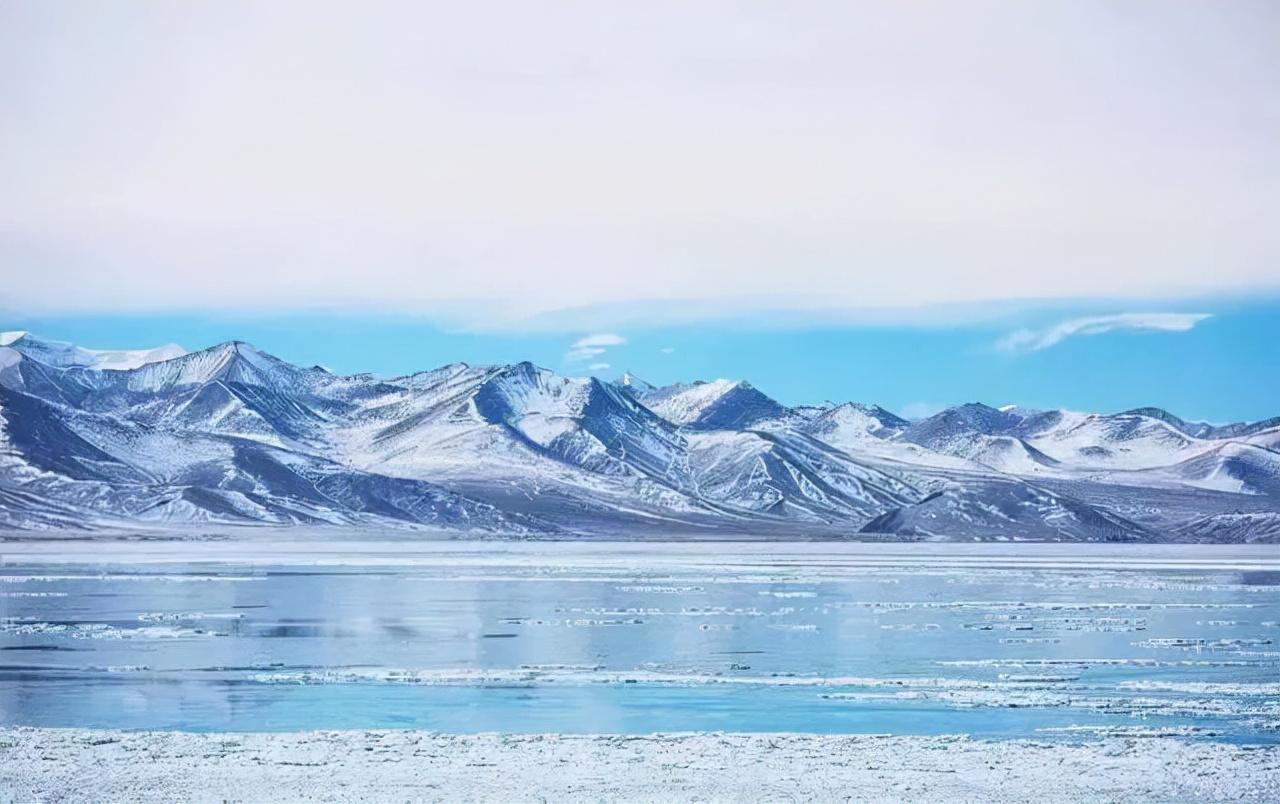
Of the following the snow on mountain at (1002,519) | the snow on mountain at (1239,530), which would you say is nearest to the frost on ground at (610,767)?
the snow on mountain at (1239,530)

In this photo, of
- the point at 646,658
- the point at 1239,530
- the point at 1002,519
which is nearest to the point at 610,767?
the point at 646,658

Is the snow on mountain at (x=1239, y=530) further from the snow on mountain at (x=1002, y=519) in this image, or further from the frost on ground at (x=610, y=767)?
the frost on ground at (x=610, y=767)

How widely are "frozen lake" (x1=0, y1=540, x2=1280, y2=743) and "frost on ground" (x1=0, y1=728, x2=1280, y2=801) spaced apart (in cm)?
89

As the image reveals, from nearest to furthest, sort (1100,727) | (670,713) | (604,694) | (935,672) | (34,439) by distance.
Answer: (1100,727) < (670,713) < (604,694) < (935,672) < (34,439)

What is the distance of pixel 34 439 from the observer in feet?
550

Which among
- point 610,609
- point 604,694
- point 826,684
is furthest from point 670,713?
point 610,609

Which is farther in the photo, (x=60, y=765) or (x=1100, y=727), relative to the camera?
(x=1100, y=727)

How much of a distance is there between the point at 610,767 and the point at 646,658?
9172mm

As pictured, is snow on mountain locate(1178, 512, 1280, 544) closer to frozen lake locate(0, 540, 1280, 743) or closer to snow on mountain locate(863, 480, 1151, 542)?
snow on mountain locate(863, 480, 1151, 542)

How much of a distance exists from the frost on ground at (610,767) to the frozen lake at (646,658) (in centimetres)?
89

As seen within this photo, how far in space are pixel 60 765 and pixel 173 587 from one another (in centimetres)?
2991

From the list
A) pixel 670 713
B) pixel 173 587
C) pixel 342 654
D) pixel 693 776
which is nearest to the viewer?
pixel 693 776

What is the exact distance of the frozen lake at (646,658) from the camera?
19.3 metres

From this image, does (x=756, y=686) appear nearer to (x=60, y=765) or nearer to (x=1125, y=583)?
(x=60, y=765)
